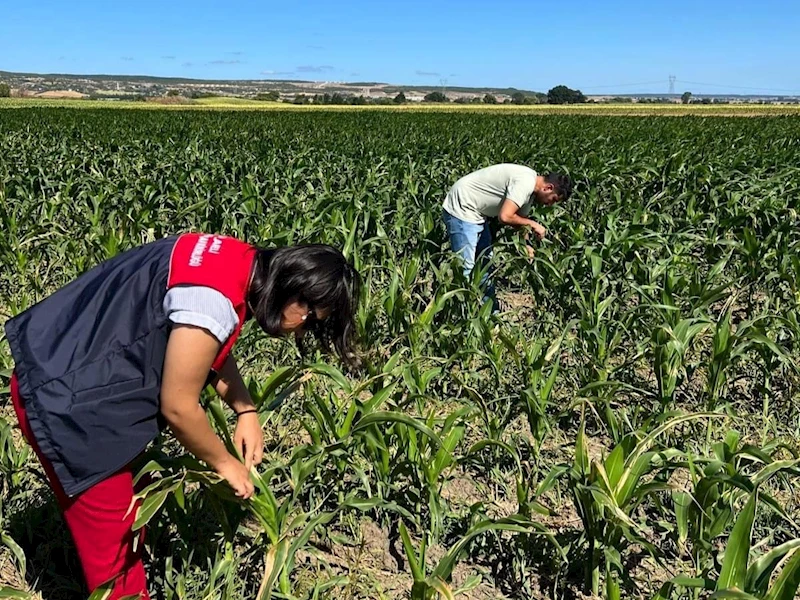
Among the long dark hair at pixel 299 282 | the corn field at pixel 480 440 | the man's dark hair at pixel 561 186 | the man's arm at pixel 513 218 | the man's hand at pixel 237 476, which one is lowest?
the corn field at pixel 480 440

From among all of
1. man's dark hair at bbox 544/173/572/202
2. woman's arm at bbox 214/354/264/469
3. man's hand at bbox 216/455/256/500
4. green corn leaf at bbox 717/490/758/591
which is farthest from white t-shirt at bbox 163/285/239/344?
man's dark hair at bbox 544/173/572/202

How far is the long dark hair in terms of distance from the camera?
5.92ft

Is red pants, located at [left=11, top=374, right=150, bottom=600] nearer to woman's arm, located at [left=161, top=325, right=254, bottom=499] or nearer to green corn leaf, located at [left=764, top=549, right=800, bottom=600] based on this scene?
woman's arm, located at [left=161, top=325, right=254, bottom=499]

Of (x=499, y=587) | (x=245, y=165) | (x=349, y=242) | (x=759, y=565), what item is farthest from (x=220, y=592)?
(x=245, y=165)

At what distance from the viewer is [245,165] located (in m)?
9.88

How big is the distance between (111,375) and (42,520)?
48.5 inches

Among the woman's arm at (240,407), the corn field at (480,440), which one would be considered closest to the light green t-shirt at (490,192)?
the corn field at (480,440)

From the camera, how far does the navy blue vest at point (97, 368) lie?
1.81 metres

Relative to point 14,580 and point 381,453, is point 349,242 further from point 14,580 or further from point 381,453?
point 14,580

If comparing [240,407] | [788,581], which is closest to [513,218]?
[240,407]

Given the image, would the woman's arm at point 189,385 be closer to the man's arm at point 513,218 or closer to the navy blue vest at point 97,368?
the navy blue vest at point 97,368

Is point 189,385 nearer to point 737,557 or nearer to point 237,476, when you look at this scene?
point 237,476

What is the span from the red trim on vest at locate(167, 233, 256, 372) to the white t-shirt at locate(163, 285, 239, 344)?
0.9 inches

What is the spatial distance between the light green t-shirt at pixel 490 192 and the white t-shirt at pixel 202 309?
3486 millimetres
